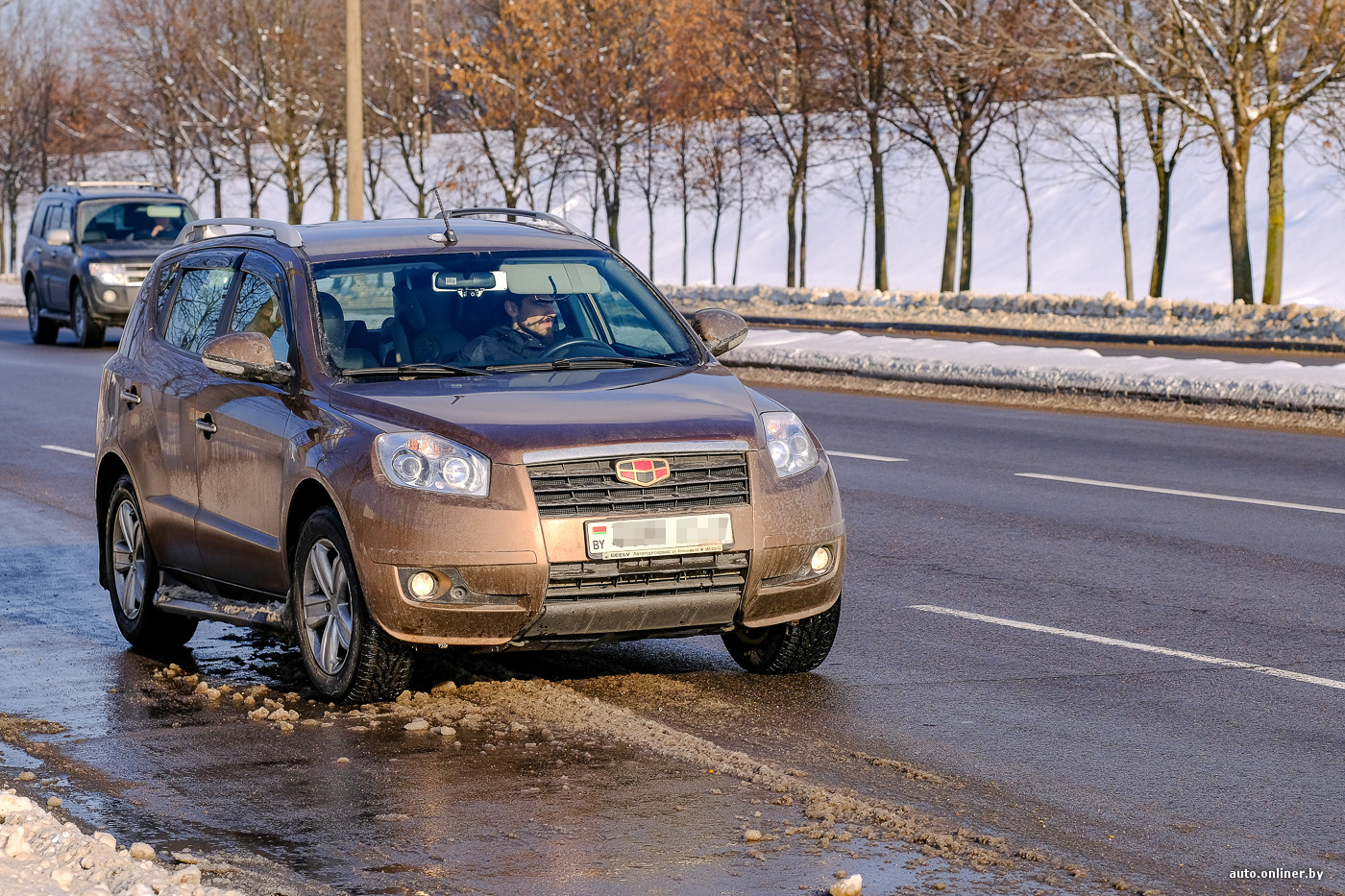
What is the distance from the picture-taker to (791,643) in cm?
665

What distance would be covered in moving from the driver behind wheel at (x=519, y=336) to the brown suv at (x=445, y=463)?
0.4 inches

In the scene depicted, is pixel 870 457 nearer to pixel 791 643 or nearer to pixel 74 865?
pixel 791 643

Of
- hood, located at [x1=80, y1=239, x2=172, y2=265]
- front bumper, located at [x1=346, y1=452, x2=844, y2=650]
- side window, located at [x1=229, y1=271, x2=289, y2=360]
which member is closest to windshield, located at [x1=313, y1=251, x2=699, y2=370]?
side window, located at [x1=229, y1=271, x2=289, y2=360]

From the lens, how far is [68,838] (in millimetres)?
4547

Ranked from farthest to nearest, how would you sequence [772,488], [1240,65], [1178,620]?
[1240,65] < [1178,620] < [772,488]

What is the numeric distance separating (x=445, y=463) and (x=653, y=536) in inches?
27.7

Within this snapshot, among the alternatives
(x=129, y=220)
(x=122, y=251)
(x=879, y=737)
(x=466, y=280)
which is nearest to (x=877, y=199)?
(x=129, y=220)

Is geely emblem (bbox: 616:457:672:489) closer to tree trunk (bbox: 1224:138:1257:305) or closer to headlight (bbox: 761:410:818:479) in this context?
headlight (bbox: 761:410:818:479)

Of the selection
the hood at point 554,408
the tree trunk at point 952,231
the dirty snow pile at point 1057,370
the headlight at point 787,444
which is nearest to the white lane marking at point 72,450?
the hood at point 554,408

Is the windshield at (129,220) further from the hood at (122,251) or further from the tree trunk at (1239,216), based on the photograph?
the tree trunk at (1239,216)

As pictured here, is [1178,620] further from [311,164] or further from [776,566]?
[311,164]

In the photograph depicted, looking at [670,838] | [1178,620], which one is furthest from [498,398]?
[1178,620]

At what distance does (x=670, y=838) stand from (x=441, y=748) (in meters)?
1.24

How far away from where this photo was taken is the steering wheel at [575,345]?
22.7 feet
